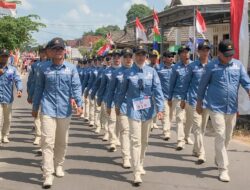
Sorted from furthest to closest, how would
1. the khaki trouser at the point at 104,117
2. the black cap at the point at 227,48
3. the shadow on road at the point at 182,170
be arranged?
the khaki trouser at the point at 104,117 → the shadow on road at the point at 182,170 → the black cap at the point at 227,48

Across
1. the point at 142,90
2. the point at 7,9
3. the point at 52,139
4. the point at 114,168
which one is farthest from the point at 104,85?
→ the point at 7,9

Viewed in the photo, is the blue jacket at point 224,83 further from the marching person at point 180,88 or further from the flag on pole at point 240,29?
the flag on pole at point 240,29

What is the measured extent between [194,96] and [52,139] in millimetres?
3359

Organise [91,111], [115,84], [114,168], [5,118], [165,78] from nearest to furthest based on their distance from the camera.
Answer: [114,168]
[115,84]
[5,118]
[165,78]
[91,111]

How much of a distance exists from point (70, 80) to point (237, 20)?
16.2 feet

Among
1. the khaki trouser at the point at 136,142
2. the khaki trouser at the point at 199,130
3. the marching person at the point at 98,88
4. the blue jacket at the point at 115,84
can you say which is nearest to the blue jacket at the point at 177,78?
the khaki trouser at the point at 199,130

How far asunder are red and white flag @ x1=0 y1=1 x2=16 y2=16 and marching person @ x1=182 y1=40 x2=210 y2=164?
15655 mm

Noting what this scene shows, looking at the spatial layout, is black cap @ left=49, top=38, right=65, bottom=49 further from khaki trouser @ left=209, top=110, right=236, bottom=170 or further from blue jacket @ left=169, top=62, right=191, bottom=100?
blue jacket @ left=169, top=62, right=191, bottom=100

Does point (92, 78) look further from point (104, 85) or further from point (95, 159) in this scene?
point (95, 159)

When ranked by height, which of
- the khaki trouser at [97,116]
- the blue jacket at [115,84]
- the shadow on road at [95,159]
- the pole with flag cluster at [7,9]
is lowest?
the shadow on road at [95,159]

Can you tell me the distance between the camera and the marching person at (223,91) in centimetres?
750

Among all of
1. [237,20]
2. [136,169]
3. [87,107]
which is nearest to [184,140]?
[237,20]

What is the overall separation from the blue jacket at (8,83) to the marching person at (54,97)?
3.29 meters

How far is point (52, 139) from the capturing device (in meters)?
7.16
